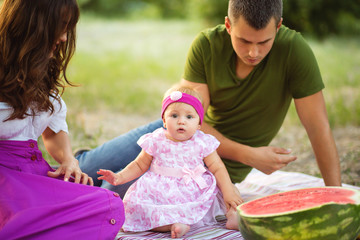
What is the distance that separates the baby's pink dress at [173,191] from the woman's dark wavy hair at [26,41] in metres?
0.72

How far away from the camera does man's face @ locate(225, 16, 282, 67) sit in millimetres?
2695

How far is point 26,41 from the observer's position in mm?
2266

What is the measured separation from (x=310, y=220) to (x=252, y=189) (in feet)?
4.98

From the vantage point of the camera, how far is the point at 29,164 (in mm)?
2410

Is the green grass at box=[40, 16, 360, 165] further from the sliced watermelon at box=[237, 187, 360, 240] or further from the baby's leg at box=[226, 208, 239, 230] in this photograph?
the sliced watermelon at box=[237, 187, 360, 240]

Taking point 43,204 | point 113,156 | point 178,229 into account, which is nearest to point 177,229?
point 178,229

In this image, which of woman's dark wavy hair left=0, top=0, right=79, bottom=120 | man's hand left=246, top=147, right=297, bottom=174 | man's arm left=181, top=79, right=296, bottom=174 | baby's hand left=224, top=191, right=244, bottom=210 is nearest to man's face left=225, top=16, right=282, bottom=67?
man's arm left=181, top=79, right=296, bottom=174

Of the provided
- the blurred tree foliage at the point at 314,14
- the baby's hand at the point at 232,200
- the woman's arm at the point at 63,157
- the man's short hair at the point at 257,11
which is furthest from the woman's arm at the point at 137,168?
the blurred tree foliage at the point at 314,14

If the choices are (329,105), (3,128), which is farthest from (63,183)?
(329,105)

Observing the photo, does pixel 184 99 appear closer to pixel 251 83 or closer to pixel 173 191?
pixel 173 191

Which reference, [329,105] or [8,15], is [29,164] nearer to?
[8,15]

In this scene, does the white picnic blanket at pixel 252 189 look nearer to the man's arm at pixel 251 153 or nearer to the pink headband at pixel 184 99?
the man's arm at pixel 251 153

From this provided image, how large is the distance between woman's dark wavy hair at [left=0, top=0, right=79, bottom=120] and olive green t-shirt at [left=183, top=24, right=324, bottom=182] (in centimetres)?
107

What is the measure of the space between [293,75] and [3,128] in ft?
5.70
